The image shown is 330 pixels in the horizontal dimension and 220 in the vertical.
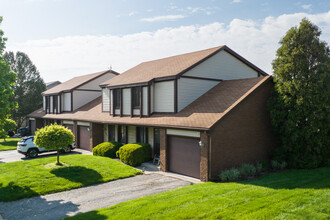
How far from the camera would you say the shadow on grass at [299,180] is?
1112 centimetres

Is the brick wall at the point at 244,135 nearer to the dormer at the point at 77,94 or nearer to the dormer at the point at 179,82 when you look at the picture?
the dormer at the point at 179,82

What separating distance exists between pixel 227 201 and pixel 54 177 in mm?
10011

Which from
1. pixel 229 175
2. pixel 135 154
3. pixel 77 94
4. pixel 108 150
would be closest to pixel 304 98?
pixel 229 175

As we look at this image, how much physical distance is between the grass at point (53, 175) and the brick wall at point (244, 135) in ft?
17.4

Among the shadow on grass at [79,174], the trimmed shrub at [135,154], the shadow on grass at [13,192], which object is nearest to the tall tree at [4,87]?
the shadow on grass at [13,192]

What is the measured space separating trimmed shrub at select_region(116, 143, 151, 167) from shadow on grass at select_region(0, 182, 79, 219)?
6.52 metres

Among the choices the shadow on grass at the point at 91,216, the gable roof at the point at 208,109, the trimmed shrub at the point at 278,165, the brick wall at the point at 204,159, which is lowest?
the shadow on grass at the point at 91,216

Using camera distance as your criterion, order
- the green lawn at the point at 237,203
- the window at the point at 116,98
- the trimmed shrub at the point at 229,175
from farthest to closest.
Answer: the window at the point at 116,98 < the trimmed shrub at the point at 229,175 < the green lawn at the point at 237,203

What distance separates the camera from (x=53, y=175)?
1499cm

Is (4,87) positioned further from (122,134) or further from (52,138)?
(122,134)

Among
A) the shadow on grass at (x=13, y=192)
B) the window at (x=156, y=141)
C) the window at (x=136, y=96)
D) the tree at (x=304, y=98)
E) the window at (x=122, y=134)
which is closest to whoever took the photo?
the shadow on grass at (x=13, y=192)

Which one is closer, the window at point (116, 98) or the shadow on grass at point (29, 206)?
the shadow on grass at point (29, 206)

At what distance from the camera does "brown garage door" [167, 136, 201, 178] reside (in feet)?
47.3

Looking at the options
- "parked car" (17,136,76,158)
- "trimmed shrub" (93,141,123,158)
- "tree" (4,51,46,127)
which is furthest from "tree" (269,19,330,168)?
"tree" (4,51,46,127)
